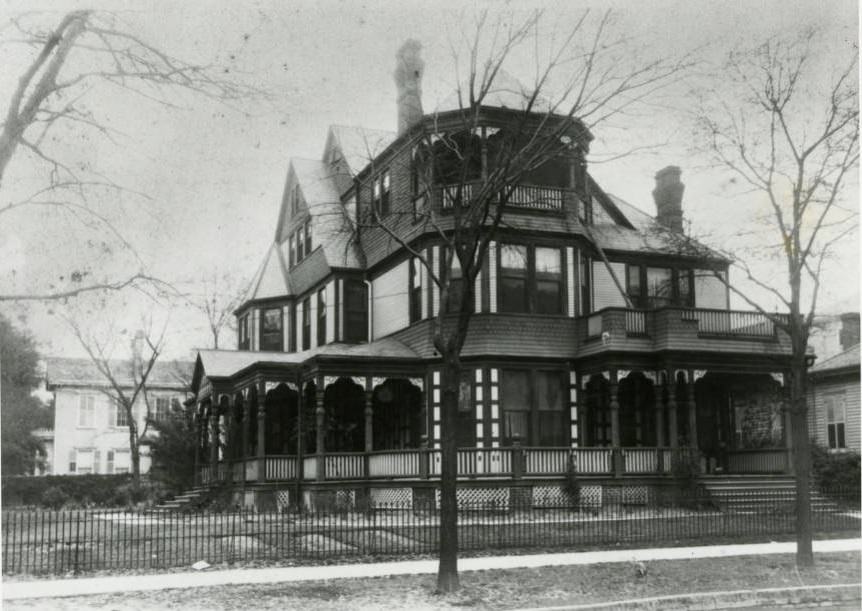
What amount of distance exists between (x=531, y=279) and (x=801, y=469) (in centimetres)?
1244

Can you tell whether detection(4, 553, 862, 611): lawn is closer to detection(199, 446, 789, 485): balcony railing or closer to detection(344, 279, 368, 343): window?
detection(199, 446, 789, 485): balcony railing

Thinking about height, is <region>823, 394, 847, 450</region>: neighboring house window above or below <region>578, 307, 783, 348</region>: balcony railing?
below

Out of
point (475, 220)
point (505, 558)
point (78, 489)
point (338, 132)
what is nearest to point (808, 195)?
point (475, 220)

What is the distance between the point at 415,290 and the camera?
29.4 m

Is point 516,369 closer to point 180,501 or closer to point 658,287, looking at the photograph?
point 658,287

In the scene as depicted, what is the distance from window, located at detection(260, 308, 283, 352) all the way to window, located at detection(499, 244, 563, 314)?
13.3 m

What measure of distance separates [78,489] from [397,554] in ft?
107

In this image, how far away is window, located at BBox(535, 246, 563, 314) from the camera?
28.2 metres

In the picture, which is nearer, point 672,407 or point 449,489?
point 449,489

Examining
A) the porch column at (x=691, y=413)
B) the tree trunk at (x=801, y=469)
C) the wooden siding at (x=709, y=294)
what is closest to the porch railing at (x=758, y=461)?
the porch column at (x=691, y=413)

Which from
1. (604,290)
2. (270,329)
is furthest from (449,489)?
(270,329)

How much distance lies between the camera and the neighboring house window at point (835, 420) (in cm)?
3484

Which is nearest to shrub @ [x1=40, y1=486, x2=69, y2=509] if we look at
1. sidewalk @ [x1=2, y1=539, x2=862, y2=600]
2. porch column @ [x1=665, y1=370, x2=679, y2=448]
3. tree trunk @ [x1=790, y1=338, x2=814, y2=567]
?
porch column @ [x1=665, y1=370, x2=679, y2=448]

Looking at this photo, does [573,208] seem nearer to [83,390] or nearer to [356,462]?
[356,462]
